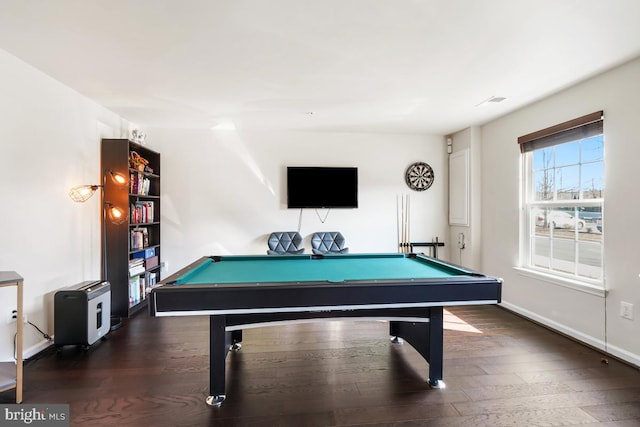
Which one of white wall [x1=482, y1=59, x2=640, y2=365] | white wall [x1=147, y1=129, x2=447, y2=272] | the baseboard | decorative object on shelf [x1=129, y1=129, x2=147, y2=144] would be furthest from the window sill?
decorative object on shelf [x1=129, y1=129, x2=147, y2=144]

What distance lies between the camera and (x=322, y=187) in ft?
14.4

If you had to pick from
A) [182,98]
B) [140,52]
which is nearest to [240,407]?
[140,52]

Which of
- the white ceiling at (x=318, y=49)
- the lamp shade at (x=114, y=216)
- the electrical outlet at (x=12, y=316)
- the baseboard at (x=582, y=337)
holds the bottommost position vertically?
the baseboard at (x=582, y=337)

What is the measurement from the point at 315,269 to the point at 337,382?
81cm

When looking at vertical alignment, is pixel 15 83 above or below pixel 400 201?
above

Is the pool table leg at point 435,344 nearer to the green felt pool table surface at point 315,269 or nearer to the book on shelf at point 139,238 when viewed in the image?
the green felt pool table surface at point 315,269

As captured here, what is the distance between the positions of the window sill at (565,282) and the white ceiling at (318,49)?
1.88 meters

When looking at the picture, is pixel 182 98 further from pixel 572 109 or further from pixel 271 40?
pixel 572 109

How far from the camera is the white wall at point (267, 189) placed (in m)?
4.29

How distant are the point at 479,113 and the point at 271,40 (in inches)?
110

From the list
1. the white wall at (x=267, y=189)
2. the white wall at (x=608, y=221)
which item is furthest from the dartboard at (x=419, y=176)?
the white wall at (x=608, y=221)

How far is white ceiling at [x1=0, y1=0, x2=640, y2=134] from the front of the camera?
5.67ft

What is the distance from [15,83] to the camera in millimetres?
2293

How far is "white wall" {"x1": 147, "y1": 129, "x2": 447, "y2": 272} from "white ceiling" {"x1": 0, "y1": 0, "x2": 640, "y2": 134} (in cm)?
105
